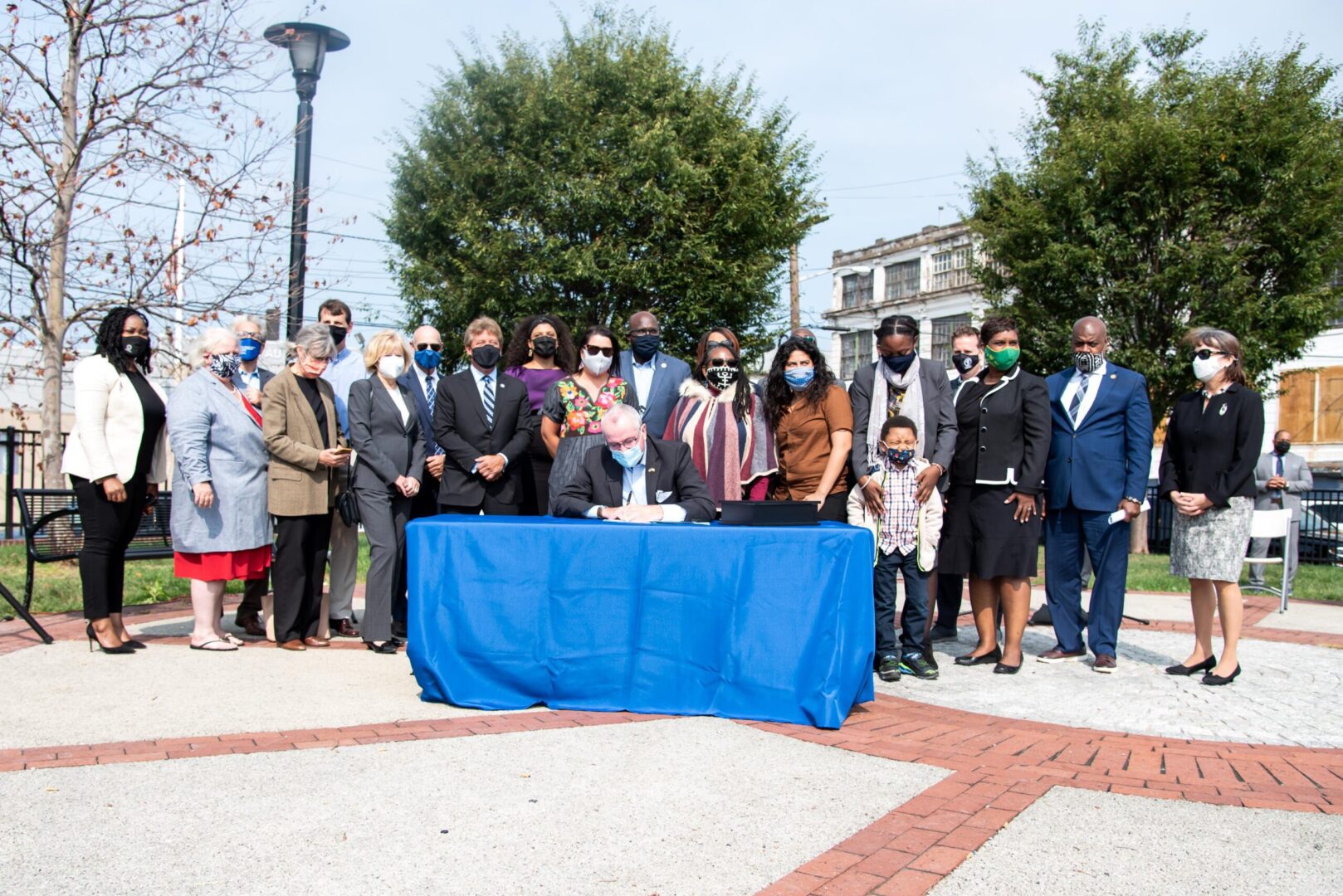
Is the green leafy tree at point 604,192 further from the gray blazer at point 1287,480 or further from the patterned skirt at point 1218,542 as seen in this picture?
the patterned skirt at point 1218,542

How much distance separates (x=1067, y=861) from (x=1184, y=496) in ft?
11.8

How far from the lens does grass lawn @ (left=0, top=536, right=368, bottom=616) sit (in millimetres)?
8711

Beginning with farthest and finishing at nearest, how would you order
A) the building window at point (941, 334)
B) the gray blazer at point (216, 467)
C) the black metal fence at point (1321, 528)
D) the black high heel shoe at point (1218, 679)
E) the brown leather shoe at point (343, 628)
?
the building window at point (941, 334), the black metal fence at point (1321, 528), the brown leather shoe at point (343, 628), the gray blazer at point (216, 467), the black high heel shoe at point (1218, 679)

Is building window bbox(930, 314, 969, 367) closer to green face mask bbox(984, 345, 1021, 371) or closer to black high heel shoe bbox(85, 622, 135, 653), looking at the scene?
green face mask bbox(984, 345, 1021, 371)

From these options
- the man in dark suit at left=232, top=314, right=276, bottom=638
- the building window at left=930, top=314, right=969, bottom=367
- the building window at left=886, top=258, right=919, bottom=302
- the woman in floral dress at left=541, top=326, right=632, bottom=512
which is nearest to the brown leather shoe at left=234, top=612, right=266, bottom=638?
the man in dark suit at left=232, top=314, right=276, bottom=638

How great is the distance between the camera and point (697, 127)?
18.3 m

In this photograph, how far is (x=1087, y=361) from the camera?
6.68 metres

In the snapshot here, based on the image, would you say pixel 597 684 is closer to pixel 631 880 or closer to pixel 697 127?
pixel 631 880

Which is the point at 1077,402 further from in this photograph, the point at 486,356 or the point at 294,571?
the point at 294,571

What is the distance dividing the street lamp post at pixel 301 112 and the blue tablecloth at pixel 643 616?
6.96m

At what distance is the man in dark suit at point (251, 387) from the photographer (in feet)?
24.3

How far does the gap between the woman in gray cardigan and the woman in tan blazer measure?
0.44 feet

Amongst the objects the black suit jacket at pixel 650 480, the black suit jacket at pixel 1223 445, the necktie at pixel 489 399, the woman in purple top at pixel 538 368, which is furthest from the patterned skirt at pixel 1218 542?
the necktie at pixel 489 399

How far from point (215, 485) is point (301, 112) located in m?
6.41
